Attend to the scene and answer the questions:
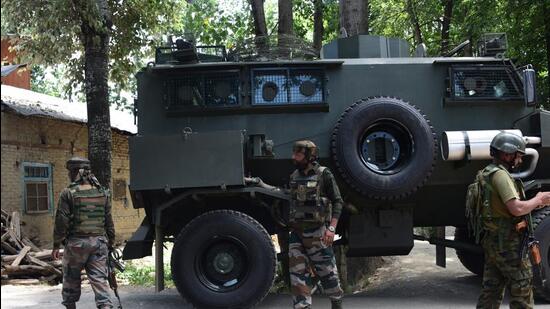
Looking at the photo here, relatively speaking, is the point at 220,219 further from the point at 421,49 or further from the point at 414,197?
the point at 421,49

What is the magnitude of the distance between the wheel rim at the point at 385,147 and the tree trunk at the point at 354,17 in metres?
2.83

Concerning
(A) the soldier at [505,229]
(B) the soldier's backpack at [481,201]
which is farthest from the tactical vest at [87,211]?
(A) the soldier at [505,229]

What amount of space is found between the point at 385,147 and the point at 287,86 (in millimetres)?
1276

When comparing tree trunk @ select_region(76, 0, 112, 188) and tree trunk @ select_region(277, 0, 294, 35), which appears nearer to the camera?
tree trunk @ select_region(76, 0, 112, 188)

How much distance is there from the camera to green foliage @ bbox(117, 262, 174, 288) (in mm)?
9500

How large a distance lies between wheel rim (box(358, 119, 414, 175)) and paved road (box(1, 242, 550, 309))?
1.57 metres

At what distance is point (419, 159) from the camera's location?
258 inches

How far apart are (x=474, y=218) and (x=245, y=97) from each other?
2.89m

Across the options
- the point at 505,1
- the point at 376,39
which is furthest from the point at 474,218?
the point at 505,1

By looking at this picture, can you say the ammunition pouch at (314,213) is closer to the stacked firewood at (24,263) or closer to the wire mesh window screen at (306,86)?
the wire mesh window screen at (306,86)

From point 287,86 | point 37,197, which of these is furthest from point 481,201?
point 37,197

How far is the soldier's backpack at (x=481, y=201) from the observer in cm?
485

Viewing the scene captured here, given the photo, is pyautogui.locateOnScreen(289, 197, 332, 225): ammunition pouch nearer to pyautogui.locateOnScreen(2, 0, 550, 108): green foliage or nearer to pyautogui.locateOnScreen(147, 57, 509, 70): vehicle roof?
pyautogui.locateOnScreen(147, 57, 509, 70): vehicle roof

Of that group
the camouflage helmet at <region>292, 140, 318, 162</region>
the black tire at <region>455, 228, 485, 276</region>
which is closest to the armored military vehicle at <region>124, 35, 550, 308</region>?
the black tire at <region>455, 228, 485, 276</region>
